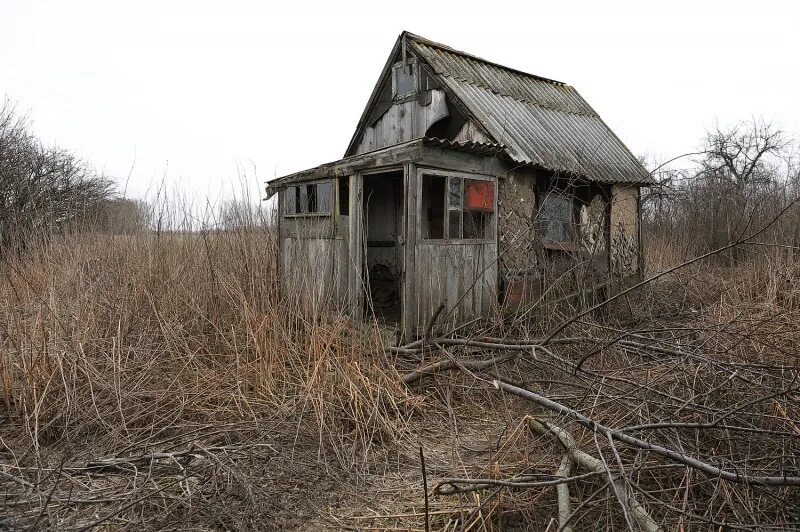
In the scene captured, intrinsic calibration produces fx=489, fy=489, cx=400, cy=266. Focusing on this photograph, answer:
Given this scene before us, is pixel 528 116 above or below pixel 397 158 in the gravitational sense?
above

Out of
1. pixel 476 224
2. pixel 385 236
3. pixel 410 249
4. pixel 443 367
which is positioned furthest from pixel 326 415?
pixel 385 236

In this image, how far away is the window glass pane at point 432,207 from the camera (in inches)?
283

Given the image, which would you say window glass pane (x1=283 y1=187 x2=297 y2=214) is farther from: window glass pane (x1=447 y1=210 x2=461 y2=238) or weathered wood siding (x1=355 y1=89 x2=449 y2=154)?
window glass pane (x1=447 y1=210 x2=461 y2=238)

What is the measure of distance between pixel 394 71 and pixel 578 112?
409cm

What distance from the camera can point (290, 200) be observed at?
7.37m

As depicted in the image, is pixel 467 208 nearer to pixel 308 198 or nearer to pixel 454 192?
pixel 454 192

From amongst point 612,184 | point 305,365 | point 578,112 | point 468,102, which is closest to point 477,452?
point 305,365

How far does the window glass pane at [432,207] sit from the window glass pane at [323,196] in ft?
4.73

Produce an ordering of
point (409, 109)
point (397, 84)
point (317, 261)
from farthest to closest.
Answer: point (397, 84) → point (409, 109) → point (317, 261)

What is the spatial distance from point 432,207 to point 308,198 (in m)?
1.82

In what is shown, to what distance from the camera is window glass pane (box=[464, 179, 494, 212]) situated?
6182 mm

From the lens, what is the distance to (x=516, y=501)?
2633 mm

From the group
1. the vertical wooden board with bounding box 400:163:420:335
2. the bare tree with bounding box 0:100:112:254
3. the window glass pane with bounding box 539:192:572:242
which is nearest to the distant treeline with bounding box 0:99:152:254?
the bare tree with bounding box 0:100:112:254

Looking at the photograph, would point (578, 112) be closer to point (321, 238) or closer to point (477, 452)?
point (321, 238)
